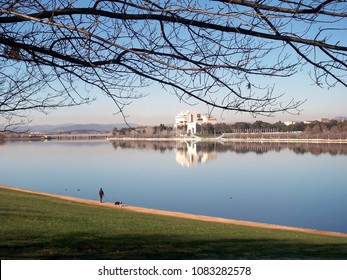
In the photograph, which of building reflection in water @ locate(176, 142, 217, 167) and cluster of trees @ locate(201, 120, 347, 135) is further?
cluster of trees @ locate(201, 120, 347, 135)

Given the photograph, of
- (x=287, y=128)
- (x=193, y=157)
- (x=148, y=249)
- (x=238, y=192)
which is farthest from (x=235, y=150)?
(x=148, y=249)

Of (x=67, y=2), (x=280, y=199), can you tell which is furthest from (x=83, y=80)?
(x=280, y=199)

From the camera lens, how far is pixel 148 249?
737 cm

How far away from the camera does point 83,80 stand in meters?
3.85

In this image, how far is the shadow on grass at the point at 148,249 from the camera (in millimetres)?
6375

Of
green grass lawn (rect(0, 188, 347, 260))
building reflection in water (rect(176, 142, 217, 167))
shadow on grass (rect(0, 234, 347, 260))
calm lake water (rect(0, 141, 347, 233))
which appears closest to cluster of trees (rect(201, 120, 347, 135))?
building reflection in water (rect(176, 142, 217, 167))

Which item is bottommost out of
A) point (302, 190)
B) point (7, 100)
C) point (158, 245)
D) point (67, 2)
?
point (302, 190)

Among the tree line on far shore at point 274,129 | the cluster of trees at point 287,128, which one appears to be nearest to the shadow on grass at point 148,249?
the tree line on far shore at point 274,129

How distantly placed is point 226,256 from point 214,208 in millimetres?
20766

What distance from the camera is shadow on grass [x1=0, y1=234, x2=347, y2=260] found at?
638 centimetres

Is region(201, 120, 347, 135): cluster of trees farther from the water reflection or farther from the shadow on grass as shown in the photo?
the shadow on grass

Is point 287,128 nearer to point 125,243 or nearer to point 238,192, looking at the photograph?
point 238,192
